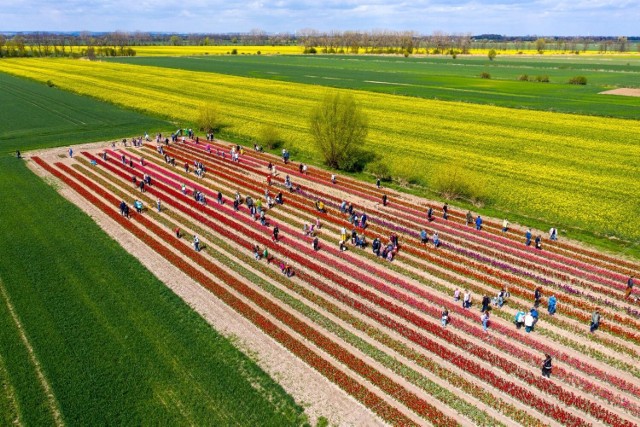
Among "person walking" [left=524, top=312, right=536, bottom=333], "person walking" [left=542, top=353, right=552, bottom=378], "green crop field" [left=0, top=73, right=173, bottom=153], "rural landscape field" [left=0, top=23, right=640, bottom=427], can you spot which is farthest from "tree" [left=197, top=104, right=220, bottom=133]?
"person walking" [left=542, top=353, right=552, bottom=378]

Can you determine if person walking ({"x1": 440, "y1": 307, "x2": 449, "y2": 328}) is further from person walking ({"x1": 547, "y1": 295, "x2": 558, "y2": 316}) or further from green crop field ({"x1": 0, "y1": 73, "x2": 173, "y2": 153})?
green crop field ({"x1": 0, "y1": 73, "x2": 173, "y2": 153})

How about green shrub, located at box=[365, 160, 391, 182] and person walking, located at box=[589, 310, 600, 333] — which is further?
green shrub, located at box=[365, 160, 391, 182]

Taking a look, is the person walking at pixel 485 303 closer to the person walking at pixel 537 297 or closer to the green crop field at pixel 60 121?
the person walking at pixel 537 297

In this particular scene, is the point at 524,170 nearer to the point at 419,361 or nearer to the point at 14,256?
the point at 419,361

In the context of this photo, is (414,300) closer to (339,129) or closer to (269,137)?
(339,129)

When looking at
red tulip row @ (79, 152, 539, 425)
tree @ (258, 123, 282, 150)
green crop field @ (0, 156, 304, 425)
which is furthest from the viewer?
tree @ (258, 123, 282, 150)

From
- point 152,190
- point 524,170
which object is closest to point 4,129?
point 152,190

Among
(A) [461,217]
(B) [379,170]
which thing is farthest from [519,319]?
(B) [379,170]
